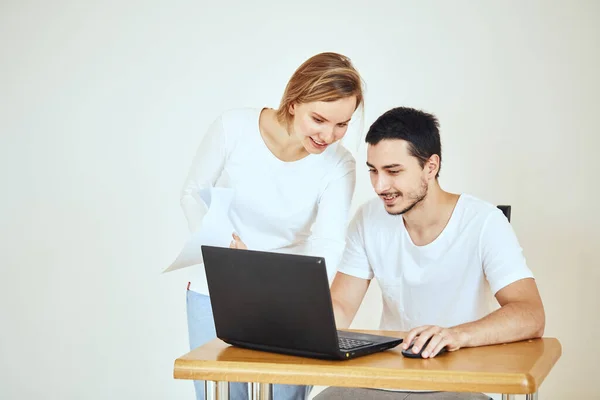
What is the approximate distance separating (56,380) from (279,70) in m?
1.89

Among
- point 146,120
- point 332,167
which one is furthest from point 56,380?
point 332,167

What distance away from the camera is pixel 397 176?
227 cm

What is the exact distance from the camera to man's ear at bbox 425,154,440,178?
7.61 ft

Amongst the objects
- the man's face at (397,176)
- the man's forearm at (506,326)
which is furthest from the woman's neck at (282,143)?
the man's forearm at (506,326)

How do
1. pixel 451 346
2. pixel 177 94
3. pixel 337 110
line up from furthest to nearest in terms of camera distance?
pixel 177 94
pixel 337 110
pixel 451 346

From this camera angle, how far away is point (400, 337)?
73.2 inches

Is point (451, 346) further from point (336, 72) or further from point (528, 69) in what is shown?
point (528, 69)

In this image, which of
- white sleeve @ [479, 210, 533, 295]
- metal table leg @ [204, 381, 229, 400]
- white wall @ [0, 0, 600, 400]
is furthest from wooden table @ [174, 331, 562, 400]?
white wall @ [0, 0, 600, 400]

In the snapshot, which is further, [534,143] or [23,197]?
[23,197]

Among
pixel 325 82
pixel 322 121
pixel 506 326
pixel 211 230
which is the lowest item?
pixel 506 326

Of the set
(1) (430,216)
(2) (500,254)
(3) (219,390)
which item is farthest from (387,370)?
(1) (430,216)

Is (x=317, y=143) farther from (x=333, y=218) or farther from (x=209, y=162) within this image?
(x=209, y=162)

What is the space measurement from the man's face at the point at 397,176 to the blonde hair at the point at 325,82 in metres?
0.19

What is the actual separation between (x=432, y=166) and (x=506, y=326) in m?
0.64
